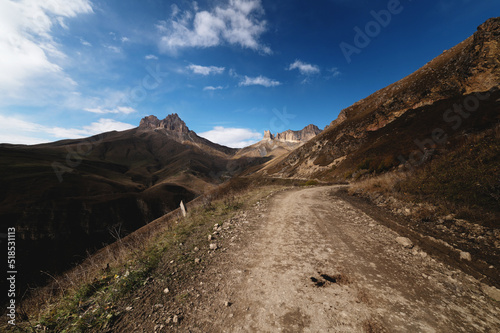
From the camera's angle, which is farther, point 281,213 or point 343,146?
point 343,146

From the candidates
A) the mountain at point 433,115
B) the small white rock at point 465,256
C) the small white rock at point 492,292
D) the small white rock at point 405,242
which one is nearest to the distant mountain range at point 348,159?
the mountain at point 433,115

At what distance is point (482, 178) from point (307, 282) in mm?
8243

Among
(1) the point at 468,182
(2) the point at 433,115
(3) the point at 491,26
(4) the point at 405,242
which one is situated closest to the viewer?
(4) the point at 405,242

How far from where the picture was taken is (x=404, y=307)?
3.02 metres

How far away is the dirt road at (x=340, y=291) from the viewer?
2.80 metres

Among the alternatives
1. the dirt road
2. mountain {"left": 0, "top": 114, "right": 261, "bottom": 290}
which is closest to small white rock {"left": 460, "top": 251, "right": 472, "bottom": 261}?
the dirt road

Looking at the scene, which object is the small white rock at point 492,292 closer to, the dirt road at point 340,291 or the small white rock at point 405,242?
the dirt road at point 340,291

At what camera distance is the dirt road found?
9.19ft

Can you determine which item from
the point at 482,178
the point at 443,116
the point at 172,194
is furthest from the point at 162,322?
the point at 172,194

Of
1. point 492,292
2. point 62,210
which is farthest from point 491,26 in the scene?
point 62,210

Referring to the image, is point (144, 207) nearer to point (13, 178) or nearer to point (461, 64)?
point (13, 178)

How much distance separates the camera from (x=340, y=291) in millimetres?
3471

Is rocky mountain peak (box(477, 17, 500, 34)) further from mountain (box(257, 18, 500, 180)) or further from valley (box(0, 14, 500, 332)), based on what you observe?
valley (box(0, 14, 500, 332))

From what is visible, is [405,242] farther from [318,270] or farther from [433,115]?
[433,115]
